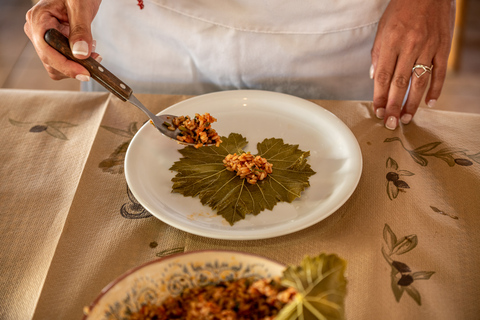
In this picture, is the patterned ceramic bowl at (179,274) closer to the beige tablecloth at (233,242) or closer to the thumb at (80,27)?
the beige tablecloth at (233,242)

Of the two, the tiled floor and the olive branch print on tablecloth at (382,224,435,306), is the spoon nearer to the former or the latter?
the olive branch print on tablecloth at (382,224,435,306)

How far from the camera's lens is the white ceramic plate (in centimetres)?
64

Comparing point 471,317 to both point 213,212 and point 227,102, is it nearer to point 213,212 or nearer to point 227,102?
point 213,212

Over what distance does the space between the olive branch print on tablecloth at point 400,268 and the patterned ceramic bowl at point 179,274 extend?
0.76ft

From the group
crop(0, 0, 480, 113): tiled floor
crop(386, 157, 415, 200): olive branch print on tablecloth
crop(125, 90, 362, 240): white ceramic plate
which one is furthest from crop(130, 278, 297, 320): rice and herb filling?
crop(0, 0, 480, 113): tiled floor

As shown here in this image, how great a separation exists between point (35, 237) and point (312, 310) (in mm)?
474

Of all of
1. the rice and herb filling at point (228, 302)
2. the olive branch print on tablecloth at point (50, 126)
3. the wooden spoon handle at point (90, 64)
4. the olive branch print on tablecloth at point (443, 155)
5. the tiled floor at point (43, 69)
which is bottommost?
the tiled floor at point (43, 69)

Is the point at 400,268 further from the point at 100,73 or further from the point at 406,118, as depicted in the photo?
the point at 100,73

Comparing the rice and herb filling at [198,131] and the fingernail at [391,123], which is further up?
the rice and herb filling at [198,131]

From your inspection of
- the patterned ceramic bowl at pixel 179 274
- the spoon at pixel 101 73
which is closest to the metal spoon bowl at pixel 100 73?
the spoon at pixel 101 73

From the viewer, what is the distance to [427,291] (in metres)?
0.58

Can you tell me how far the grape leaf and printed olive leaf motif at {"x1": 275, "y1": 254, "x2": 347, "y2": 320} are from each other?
0.25 meters

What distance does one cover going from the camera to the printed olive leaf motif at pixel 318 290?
387 mm

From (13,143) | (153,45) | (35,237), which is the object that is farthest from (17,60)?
(35,237)
